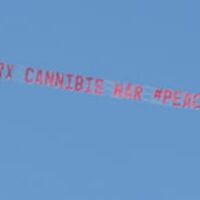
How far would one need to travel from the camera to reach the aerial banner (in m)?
1.70

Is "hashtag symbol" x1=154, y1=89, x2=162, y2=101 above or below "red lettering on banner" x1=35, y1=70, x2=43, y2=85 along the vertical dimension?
above

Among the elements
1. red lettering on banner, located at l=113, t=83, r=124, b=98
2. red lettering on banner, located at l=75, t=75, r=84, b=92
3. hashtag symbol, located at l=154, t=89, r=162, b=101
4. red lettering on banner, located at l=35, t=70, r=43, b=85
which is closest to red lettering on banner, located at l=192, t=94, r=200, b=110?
hashtag symbol, located at l=154, t=89, r=162, b=101

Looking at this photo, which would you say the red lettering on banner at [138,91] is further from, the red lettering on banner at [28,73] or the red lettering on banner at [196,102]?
the red lettering on banner at [28,73]

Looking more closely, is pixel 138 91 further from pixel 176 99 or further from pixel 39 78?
pixel 39 78

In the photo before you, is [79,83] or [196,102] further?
[196,102]

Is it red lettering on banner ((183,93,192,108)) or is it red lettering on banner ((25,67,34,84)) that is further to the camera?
red lettering on banner ((183,93,192,108))

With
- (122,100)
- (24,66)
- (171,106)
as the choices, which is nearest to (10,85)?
(24,66)

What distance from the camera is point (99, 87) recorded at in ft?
5.78

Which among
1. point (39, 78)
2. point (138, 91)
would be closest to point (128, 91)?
point (138, 91)

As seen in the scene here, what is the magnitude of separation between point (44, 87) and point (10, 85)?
85 mm

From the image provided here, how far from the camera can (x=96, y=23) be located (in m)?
1.76

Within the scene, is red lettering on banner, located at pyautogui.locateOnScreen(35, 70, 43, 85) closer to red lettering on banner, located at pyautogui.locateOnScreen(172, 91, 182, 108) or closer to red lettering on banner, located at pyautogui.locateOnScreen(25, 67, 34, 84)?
red lettering on banner, located at pyautogui.locateOnScreen(25, 67, 34, 84)

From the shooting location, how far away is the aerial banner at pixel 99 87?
1699 mm

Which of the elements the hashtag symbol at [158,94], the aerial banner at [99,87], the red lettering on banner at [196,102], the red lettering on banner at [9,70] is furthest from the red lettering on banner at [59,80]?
the red lettering on banner at [196,102]
